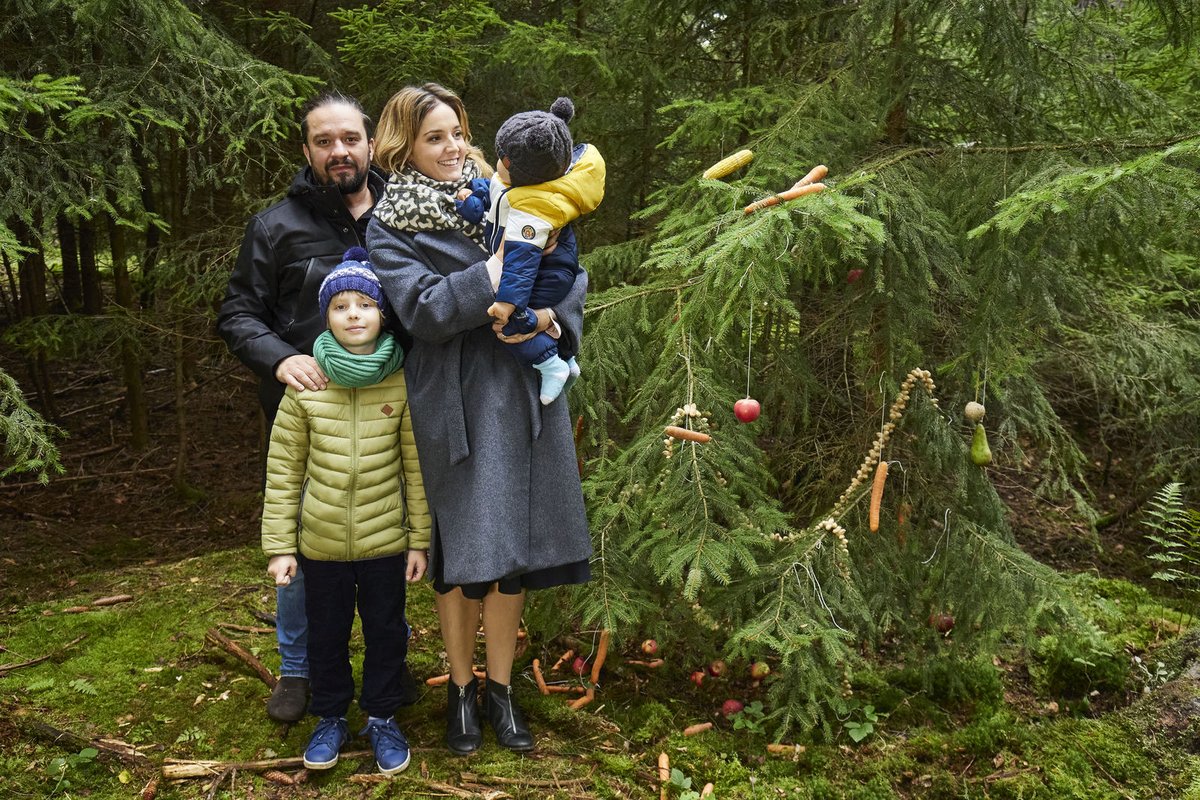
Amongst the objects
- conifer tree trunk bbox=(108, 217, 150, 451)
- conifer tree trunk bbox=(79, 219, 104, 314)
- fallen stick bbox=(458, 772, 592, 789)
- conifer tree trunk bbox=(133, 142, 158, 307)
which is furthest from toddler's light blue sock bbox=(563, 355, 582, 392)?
conifer tree trunk bbox=(79, 219, 104, 314)

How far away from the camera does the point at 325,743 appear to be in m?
3.19

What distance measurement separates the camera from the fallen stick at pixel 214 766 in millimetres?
3145

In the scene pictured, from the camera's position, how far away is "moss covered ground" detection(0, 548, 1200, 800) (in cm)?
317

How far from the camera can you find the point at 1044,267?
325 cm

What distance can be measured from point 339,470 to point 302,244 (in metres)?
0.94

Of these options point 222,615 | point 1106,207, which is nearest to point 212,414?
point 222,615

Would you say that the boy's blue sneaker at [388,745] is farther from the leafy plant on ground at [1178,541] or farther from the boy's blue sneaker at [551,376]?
the leafy plant on ground at [1178,541]

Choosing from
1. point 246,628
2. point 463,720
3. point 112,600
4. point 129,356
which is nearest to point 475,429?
point 463,720

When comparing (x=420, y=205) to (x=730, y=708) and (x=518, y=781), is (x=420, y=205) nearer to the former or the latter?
(x=518, y=781)

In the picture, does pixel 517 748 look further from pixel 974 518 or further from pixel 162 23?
pixel 162 23

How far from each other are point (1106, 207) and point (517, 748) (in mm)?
2962

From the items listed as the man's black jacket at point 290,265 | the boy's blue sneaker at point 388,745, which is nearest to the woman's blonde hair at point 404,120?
the man's black jacket at point 290,265

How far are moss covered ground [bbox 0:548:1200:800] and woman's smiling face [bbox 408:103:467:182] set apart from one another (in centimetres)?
225

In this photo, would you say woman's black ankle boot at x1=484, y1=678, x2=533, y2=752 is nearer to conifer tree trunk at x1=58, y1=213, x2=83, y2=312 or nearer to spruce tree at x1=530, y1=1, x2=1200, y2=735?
spruce tree at x1=530, y1=1, x2=1200, y2=735
